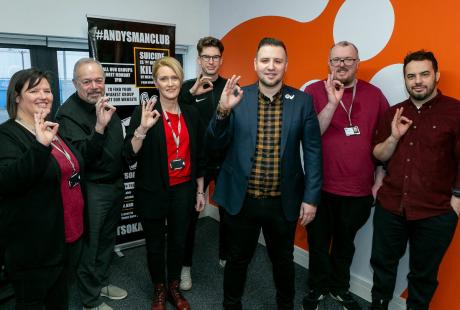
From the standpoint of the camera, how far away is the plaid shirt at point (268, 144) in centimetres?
197

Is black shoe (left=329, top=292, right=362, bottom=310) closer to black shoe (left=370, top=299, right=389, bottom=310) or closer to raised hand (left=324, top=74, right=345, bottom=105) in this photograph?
black shoe (left=370, top=299, right=389, bottom=310)

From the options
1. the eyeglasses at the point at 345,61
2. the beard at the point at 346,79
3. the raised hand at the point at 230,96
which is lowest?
the raised hand at the point at 230,96

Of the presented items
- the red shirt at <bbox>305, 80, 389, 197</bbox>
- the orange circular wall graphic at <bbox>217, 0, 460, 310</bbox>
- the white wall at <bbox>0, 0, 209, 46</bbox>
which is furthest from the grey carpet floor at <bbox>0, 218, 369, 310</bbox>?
the white wall at <bbox>0, 0, 209, 46</bbox>

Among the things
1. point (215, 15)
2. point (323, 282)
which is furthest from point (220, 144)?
point (215, 15)

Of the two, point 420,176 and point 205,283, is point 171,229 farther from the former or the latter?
point 420,176

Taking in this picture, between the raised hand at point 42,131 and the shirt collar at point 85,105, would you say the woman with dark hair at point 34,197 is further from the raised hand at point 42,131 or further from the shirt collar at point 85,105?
the shirt collar at point 85,105

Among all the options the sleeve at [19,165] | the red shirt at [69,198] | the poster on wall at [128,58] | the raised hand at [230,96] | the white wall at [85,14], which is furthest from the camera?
the poster on wall at [128,58]

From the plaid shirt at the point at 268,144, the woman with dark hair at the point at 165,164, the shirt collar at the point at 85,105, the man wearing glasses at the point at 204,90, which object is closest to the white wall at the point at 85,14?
the man wearing glasses at the point at 204,90

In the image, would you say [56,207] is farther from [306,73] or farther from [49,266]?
[306,73]

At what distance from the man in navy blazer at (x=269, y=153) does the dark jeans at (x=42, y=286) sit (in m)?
0.92

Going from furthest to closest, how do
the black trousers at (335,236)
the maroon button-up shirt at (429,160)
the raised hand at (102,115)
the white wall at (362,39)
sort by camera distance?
the white wall at (362,39) → the black trousers at (335,236) → the raised hand at (102,115) → the maroon button-up shirt at (429,160)

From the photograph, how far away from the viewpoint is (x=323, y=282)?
2.42 m

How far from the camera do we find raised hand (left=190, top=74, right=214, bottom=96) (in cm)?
265

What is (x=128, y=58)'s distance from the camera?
→ 319cm
